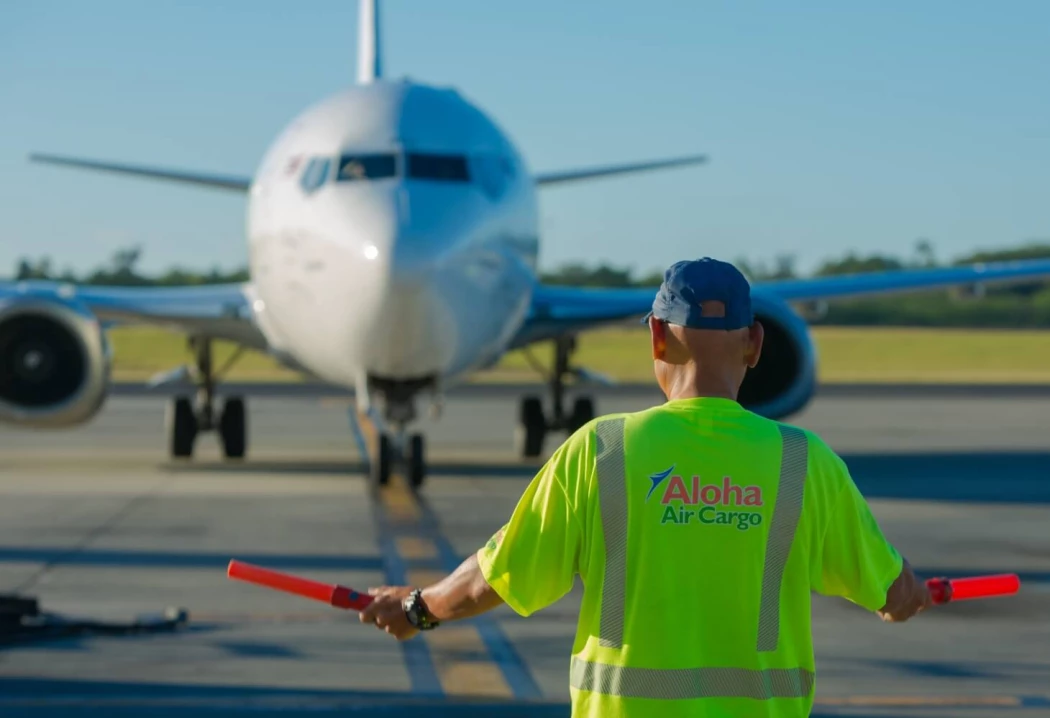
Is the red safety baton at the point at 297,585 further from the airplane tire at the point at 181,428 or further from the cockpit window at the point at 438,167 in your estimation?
the airplane tire at the point at 181,428

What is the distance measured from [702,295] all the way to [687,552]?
1.56ft

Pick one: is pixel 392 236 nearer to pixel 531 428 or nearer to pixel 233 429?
pixel 233 429

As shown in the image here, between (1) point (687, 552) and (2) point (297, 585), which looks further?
(2) point (297, 585)

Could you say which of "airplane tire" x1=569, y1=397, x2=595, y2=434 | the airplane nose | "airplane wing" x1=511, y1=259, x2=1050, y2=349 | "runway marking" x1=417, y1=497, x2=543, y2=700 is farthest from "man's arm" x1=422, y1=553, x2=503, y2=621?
"airplane tire" x1=569, y1=397, x2=595, y2=434

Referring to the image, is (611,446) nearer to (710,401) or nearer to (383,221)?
(710,401)

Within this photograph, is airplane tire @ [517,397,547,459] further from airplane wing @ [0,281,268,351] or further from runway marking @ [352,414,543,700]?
runway marking @ [352,414,543,700]

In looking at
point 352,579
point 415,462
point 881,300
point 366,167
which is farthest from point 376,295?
point 881,300

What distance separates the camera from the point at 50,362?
51.5 feet

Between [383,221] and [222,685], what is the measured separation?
6.65 metres

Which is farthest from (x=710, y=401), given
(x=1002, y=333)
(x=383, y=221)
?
(x=1002, y=333)

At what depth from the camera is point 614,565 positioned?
3121mm

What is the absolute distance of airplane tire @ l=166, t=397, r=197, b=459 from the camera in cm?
1814

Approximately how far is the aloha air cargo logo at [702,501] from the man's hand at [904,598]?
42 cm

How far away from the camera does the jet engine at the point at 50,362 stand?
15070mm
